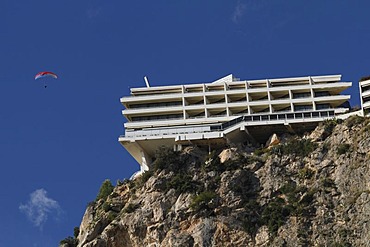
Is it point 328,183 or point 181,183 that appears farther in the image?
point 181,183

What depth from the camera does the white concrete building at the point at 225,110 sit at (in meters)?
94.8

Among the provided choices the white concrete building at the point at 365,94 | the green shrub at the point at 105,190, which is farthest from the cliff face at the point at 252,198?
the white concrete building at the point at 365,94

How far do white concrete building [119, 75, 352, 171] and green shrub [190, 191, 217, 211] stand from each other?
10.1 meters

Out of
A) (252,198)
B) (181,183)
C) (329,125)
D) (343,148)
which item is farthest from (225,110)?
(343,148)

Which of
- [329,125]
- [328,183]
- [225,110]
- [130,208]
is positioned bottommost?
[130,208]

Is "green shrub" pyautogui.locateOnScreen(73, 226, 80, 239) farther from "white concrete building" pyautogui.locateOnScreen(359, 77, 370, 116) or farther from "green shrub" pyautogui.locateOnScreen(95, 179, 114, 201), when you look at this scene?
"white concrete building" pyautogui.locateOnScreen(359, 77, 370, 116)

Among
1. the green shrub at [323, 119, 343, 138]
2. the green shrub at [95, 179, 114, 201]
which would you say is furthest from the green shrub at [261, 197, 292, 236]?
the green shrub at [95, 179, 114, 201]

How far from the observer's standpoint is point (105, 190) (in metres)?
97.3

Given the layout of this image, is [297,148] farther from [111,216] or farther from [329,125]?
[111,216]

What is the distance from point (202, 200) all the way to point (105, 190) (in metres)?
15.8

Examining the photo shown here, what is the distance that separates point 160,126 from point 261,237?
2121 cm

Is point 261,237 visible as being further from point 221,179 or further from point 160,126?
point 160,126

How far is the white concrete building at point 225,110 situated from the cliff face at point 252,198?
216 centimetres

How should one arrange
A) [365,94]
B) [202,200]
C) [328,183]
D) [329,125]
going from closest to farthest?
[328,183] < [202,200] < [329,125] < [365,94]
